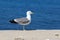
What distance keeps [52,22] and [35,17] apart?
4.71ft

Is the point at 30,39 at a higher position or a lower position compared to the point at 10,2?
lower

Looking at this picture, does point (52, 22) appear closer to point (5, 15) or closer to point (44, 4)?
point (5, 15)

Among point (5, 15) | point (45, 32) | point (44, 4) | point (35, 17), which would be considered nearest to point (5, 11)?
point (5, 15)

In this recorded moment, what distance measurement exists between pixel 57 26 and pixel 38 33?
12.7 feet

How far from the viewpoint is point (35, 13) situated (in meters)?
14.9

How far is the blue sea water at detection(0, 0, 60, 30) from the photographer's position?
11673 millimetres

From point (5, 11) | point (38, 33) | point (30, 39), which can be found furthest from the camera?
point (5, 11)

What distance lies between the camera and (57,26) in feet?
39.1

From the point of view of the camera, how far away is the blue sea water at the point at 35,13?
1167 cm

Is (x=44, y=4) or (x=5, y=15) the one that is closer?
(x=5, y=15)

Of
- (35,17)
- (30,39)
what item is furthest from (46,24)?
(30,39)

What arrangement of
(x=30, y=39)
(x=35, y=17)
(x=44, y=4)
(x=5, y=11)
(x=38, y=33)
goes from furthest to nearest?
(x=44, y=4), (x=5, y=11), (x=35, y=17), (x=38, y=33), (x=30, y=39)

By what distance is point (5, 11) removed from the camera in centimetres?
1499

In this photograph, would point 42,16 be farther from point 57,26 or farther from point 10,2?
point 10,2
